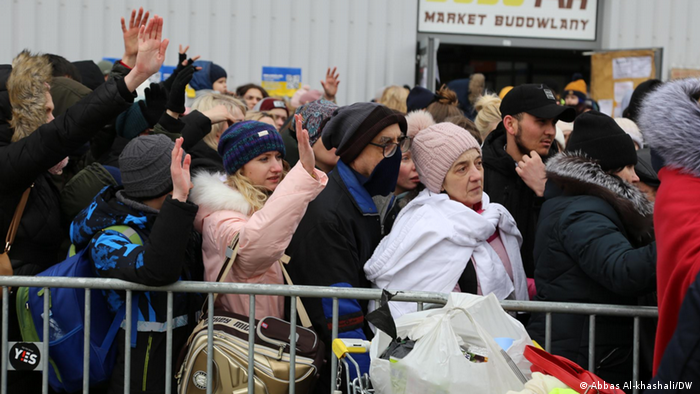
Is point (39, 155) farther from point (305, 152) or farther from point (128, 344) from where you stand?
point (305, 152)

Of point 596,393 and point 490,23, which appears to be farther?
point 490,23

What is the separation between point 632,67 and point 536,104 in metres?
6.89

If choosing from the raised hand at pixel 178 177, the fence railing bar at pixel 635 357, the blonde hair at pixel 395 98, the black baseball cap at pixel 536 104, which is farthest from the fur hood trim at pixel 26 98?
the blonde hair at pixel 395 98

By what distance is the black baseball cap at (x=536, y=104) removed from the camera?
14.5ft

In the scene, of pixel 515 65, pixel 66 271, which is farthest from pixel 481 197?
pixel 515 65

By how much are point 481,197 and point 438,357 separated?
150 cm

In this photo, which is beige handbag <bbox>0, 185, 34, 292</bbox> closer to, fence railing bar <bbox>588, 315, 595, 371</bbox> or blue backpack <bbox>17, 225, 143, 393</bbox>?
blue backpack <bbox>17, 225, 143, 393</bbox>

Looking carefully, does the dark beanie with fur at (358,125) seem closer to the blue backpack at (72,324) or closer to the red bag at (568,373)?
the blue backpack at (72,324)

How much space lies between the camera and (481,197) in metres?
3.74

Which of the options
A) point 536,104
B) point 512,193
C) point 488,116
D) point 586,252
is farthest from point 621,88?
point 586,252

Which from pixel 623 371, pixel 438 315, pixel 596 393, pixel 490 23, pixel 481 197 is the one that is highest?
pixel 490 23

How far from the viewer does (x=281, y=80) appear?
1003cm

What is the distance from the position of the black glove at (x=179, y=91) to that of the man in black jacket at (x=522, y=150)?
2030 millimetres

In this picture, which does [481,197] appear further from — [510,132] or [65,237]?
[65,237]
